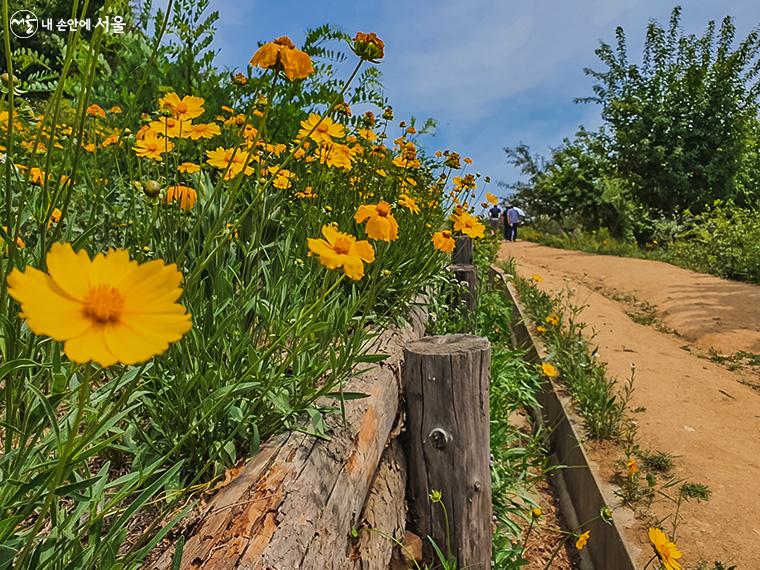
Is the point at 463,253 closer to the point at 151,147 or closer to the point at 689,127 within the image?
the point at 151,147

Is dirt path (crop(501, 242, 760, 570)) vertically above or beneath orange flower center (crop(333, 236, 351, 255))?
beneath

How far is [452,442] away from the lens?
2055 millimetres

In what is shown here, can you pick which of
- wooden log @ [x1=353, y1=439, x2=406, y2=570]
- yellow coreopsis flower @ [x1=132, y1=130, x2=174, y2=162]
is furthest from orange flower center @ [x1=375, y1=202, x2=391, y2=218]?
wooden log @ [x1=353, y1=439, x2=406, y2=570]

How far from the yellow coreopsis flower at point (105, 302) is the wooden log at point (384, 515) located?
49.2 inches

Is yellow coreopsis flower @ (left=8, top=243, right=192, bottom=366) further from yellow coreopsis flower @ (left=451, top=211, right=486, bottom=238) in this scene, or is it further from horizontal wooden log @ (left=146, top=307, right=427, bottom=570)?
yellow coreopsis flower @ (left=451, top=211, right=486, bottom=238)

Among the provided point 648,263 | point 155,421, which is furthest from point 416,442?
point 648,263

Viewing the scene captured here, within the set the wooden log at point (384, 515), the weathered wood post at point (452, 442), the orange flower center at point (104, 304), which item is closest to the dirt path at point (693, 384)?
the weathered wood post at point (452, 442)

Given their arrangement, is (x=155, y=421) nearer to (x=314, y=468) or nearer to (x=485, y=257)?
(x=314, y=468)

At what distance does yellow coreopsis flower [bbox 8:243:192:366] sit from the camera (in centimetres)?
48

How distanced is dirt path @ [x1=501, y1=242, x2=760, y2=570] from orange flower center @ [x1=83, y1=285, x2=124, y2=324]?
238cm

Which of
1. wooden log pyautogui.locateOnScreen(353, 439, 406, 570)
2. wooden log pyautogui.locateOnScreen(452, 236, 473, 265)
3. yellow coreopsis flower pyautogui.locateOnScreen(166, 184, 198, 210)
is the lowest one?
wooden log pyautogui.locateOnScreen(353, 439, 406, 570)

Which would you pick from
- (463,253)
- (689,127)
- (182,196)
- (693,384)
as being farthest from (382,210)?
(689,127)

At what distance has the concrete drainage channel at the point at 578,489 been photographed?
2.34 meters

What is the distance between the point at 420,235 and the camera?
2998 mm
